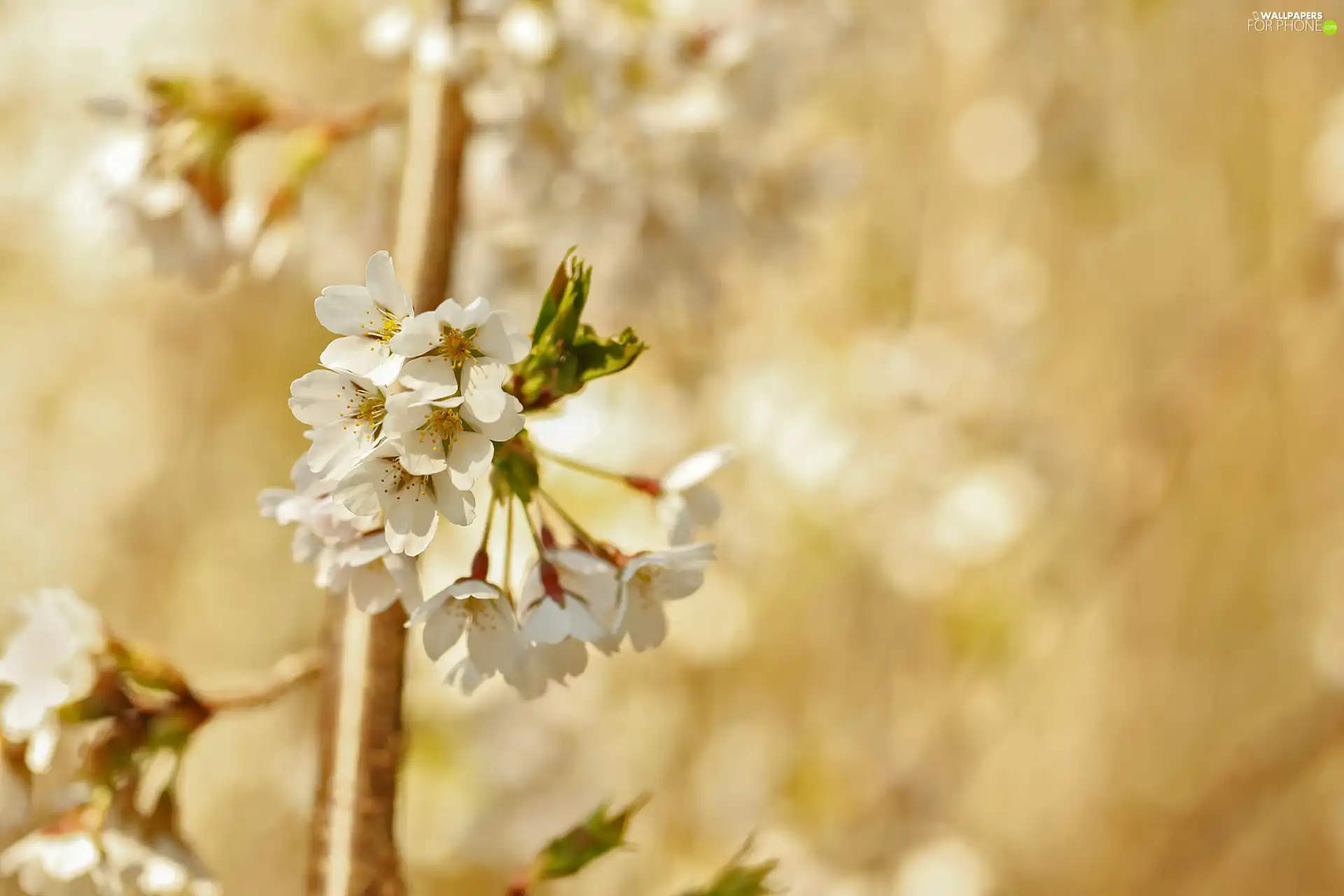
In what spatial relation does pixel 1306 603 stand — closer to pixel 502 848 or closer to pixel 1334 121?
pixel 1334 121

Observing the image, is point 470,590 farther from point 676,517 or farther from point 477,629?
point 676,517

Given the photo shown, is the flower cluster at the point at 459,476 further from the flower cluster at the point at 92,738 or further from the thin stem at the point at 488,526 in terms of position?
the flower cluster at the point at 92,738

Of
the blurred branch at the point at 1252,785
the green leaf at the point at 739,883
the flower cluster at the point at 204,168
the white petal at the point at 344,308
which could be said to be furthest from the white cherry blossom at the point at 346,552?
the blurred branch at the point at 1252,785

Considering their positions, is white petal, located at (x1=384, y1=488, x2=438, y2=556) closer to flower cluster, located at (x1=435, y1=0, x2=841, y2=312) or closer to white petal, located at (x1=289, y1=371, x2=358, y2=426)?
white petal, located at (x1=289, y1=371, x2=358, y2=426)

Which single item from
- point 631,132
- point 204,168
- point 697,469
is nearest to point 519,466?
point 697,469

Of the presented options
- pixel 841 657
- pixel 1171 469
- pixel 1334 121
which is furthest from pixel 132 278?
pixel 1334 121

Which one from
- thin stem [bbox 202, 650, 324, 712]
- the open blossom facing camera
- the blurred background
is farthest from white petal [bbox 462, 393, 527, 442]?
the blurred background
